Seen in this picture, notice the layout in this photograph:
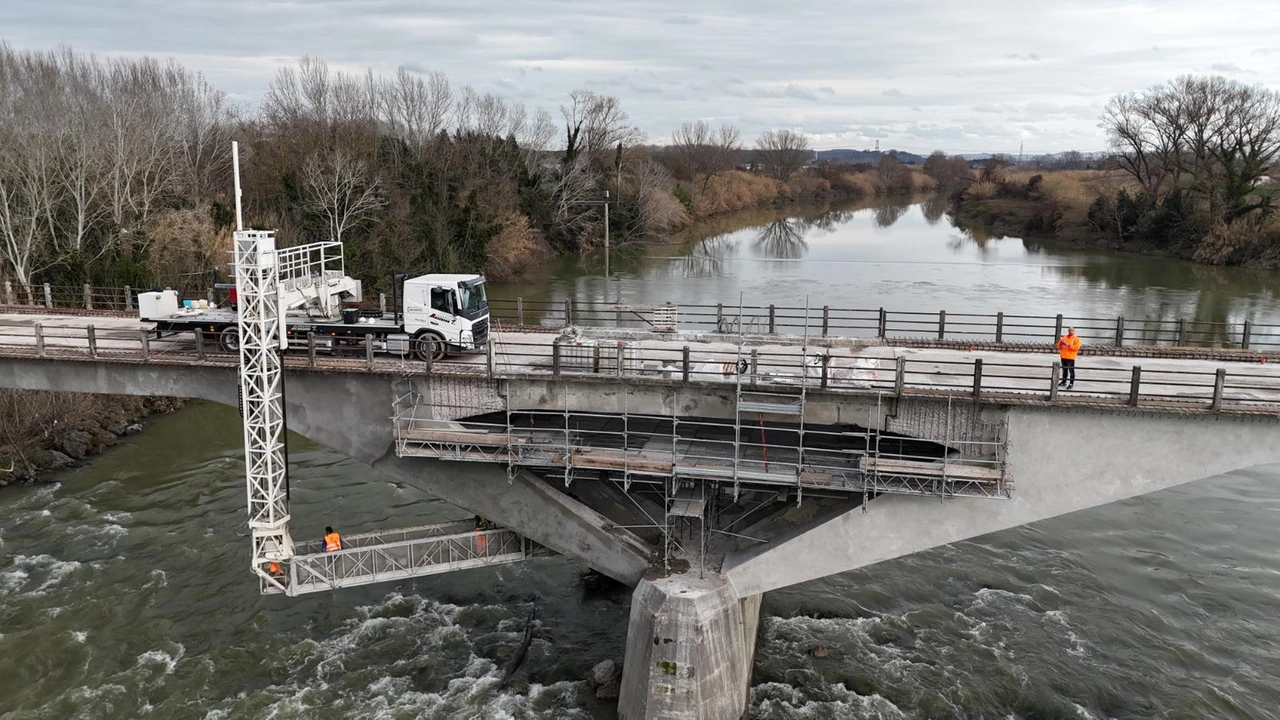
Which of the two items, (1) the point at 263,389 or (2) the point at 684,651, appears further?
(1) the point at 263,389

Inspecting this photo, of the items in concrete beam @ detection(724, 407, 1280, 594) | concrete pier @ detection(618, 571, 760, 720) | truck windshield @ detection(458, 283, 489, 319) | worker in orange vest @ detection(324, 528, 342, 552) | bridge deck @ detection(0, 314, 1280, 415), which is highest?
truck windshield @ detection(458, 283, 489, 319)

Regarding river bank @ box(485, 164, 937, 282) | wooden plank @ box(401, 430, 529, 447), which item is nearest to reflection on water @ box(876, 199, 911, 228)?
river bank @ box(485, 164, 937, 282)

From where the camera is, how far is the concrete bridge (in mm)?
17812

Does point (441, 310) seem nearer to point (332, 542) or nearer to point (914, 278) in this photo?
point (332, 542)

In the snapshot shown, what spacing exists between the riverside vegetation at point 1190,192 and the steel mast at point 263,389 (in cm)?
8343

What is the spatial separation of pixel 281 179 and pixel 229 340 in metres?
41.0

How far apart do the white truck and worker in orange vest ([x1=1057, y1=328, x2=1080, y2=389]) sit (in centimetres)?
1355

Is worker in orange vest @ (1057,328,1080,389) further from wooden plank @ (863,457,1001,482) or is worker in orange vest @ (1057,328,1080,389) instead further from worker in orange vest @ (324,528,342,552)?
worker in orange vest @ (324,528,342,552)

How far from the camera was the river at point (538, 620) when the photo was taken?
66.4 ft

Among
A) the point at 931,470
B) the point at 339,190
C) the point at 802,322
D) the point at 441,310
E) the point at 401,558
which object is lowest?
the point at 401,558

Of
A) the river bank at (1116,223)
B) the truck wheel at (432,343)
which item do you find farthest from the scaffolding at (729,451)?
the river bank at (1116,223)

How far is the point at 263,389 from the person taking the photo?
62.7 feet

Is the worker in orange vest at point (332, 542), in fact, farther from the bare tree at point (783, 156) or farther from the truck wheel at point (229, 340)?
the bare tree at point (783, 156)

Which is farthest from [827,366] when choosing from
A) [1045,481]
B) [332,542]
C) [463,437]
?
[332,542]
